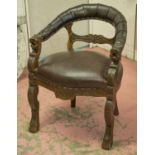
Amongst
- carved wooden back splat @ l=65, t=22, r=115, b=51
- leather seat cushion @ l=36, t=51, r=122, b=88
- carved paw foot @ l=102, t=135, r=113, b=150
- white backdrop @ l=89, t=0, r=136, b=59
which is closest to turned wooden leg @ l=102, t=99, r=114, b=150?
carved paw foot @ l=102, t=135, r=113, b=150

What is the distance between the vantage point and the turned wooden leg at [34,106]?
1888mm

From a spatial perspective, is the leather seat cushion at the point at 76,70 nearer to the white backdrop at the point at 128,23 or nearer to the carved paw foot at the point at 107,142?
the carved paw foot at the point at 107,142

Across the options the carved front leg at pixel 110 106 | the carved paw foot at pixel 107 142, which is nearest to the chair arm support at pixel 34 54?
the carved front leg at pixel 110 106

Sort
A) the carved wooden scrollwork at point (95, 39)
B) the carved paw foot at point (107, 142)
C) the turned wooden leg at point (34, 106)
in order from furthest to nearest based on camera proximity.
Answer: the carved wooden scrollwork at point (95, 39), the turned wooden leg at point (34, 106), the carved paw foot at point (107, 142)

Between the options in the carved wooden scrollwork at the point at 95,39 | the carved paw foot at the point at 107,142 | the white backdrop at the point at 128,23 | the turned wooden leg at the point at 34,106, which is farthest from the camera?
the white backdrop at the point at 128,23

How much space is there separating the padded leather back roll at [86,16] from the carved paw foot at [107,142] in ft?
2.24

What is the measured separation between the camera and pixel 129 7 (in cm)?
302

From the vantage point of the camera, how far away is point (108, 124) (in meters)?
1.75

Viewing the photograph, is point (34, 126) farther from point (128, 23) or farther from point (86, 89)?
point (128, 23)

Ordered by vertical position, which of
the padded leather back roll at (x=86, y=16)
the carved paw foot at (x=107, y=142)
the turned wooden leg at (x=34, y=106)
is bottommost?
the carved paw foot at (x=107, y=142)

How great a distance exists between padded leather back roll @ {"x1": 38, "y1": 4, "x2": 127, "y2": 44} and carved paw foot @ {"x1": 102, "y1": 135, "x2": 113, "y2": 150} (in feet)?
2.24

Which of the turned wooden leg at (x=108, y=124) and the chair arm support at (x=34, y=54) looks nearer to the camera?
the turned wooden leg at (x=108, y=124)
